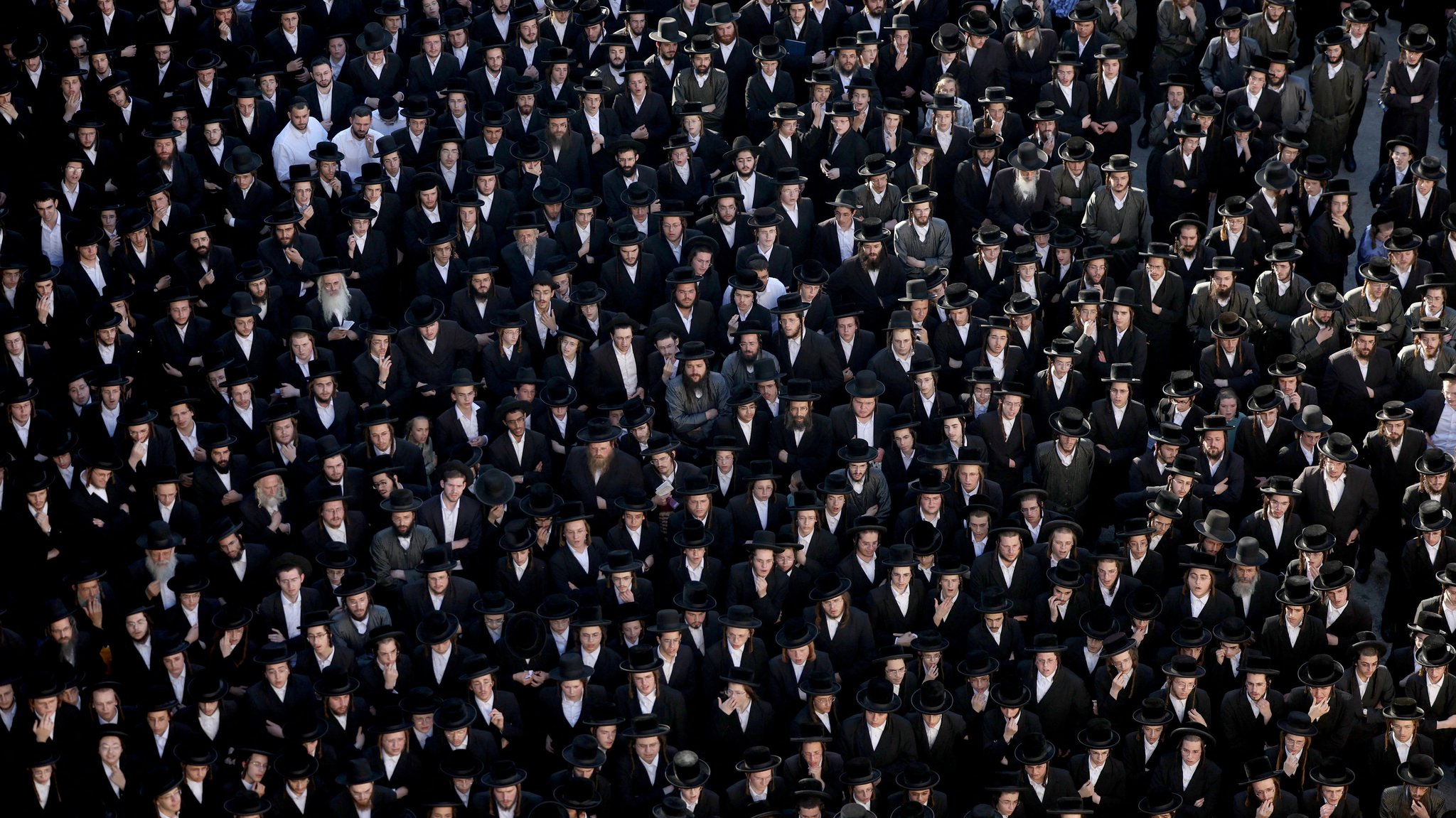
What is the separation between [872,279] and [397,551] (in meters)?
4.93

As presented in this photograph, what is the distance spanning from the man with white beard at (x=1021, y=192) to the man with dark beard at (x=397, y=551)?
6133mm

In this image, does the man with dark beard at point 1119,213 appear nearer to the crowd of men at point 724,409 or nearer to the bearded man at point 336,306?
the crowd of men at point 724,409

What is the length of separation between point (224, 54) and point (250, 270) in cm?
365

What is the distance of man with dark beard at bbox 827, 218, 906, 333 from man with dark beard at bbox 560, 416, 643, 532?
2.79m

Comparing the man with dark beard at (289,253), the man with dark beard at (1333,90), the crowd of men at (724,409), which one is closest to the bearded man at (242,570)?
the crowd of men at (724,409)

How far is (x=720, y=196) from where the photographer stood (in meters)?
19.5

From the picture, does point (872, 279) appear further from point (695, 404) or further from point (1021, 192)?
point (695, 404)

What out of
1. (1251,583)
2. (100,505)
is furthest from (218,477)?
(1251,583)

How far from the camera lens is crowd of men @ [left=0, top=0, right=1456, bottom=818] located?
1578 centimetres

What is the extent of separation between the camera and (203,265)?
63.1 feet

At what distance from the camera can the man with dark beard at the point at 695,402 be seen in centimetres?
1805

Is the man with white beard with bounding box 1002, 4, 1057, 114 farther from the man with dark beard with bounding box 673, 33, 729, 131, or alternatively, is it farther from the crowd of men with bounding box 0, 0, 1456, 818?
the man with dark beard with bounding box 673, 33, 729, 131

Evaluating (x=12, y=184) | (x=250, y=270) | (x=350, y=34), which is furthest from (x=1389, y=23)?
(x=12, y=184)

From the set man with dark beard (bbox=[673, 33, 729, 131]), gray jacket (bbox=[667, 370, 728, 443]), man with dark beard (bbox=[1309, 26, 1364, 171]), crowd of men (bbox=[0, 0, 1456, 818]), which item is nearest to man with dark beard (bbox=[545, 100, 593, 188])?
crowd of men (bbox=[0, 0, 1456, 818])
